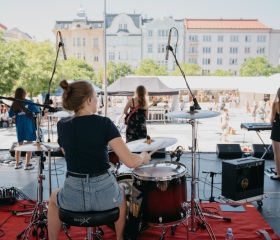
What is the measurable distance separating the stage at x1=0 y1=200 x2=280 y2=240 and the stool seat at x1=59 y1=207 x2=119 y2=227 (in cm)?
102

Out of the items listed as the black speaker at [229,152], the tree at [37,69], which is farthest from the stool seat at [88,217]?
the tree at [37,69]

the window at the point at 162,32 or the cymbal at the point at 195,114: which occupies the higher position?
the window at the point at 162,32

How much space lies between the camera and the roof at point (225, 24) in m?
48.3

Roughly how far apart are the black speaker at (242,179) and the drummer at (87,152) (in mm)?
1966

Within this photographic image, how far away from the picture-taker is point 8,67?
13398 mm

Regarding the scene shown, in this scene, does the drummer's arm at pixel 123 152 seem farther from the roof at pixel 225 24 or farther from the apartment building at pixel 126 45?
the roof at pixel 225 24

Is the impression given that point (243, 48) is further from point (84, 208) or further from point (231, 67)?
point (84, 208)

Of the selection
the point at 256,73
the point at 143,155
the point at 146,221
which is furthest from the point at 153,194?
the point at 256,73

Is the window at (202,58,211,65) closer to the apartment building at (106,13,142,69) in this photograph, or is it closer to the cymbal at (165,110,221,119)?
the apartment building at (106,13,142,69)

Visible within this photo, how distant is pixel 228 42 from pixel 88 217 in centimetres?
4991

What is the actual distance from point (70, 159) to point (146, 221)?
900mm

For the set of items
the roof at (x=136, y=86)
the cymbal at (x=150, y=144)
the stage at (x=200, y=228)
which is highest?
the roof at (x=136, y=86)

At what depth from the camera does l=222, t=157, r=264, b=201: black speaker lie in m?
3.78

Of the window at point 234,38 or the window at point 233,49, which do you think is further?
the window at point 233,49
